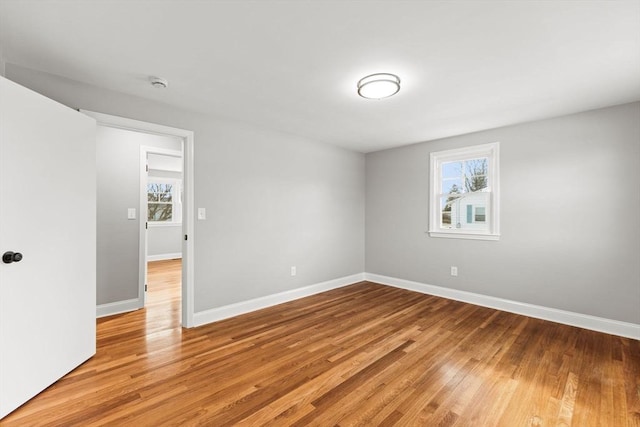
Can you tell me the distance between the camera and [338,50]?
2.03 m

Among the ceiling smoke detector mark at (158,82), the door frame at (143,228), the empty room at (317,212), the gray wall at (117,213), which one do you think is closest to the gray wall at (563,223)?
the empty room at (317,212)

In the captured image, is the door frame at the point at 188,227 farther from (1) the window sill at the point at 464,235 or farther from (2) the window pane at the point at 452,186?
(2) the window pane at the point at 452,186

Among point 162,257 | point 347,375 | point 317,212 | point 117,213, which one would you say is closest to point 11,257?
point 117,213

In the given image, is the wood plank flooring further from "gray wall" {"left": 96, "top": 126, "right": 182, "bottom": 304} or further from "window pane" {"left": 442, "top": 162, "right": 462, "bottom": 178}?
"window pane" {"left": 442, "top": 162, "right": 462, "bottom": 178}

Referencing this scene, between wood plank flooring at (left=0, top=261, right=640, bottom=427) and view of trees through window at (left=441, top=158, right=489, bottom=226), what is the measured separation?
1.67m

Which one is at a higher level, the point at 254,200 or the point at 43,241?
the point at 254,200

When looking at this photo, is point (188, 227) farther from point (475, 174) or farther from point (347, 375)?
point (475, 174)

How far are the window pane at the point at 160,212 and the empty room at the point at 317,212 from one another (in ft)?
11.1

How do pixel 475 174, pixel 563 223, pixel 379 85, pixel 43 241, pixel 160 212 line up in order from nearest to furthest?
pixel 43 241
pixel 379 85
pixel 563 223
pixel 475 174
pixel 160 212

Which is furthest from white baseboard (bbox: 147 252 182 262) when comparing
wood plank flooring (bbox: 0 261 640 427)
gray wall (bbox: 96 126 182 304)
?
wood plank flooring (bbox: 0 261 640 427)

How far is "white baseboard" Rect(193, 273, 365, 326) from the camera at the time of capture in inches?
127

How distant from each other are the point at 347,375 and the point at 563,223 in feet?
10.2

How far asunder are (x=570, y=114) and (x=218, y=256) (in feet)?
14.6

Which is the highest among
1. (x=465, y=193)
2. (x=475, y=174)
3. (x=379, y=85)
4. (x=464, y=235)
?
(x=379, y=85)
